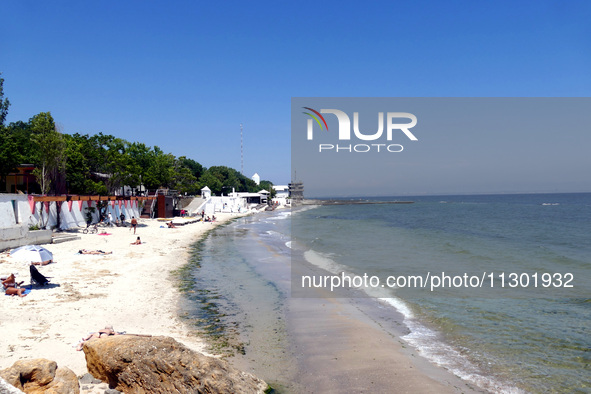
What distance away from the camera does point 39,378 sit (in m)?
5.83

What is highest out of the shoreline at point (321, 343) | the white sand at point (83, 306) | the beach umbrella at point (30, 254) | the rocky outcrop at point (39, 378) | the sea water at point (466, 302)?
the beach umbrella at point (30, 254)

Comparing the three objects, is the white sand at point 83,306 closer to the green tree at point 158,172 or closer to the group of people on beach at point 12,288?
the group of people on beach at point 12,288

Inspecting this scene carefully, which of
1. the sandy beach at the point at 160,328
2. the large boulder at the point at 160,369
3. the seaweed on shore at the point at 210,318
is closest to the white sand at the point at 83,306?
the sandy beach at the point at 160,328

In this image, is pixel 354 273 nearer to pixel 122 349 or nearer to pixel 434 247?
pixel 434 247

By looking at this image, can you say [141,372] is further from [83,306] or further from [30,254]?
[30,254]

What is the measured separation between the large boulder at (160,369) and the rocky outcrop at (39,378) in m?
0.57

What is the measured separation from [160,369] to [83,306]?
21.7 feet

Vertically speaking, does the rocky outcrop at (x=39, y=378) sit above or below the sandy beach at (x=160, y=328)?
above

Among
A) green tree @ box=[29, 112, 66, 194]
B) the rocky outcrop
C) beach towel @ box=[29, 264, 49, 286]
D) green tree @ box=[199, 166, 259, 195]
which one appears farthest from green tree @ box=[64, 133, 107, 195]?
green tree @ box=[199, 166, 259, 195]

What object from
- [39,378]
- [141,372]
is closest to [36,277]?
[39,378]

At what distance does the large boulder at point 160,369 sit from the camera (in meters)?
5.94

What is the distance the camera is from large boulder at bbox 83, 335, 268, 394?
5.94 m

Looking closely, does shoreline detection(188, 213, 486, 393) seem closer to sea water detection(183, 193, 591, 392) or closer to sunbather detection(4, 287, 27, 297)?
sea water detection(183, 193, 591, 392)

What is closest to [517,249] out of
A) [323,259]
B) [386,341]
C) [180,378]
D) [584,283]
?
[584,283]
